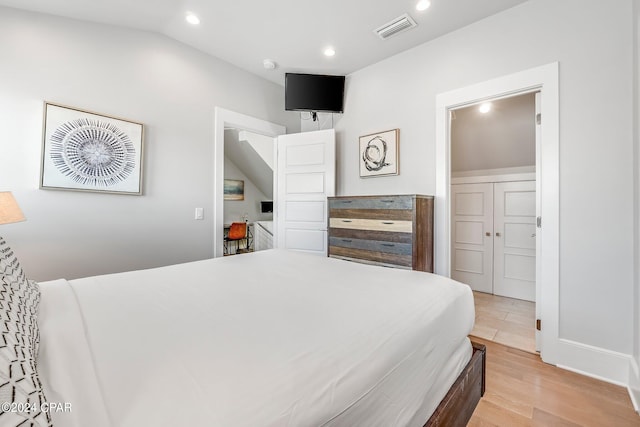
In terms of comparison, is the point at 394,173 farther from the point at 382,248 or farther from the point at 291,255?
the point at 291,255

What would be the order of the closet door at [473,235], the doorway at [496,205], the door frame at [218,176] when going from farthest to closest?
→ 1. the closet door at [473,235]
2. the doorway at [496,205]
3. the door frame at [218,176]

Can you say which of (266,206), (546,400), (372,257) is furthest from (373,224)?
(266,206)

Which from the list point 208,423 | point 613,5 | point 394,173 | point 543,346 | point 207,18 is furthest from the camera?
point 394,173

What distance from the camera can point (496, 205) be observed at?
355 cm

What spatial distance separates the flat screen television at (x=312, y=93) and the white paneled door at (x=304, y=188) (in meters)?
0.32

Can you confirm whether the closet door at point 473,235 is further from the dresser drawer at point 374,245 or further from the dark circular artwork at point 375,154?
the dresser drawer at point 374,245

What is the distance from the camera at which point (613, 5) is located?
70.4 inches

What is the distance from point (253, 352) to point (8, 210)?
1.78 meters

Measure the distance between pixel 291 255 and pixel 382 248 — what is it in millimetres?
885

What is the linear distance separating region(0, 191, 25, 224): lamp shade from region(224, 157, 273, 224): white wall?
501 centimetres

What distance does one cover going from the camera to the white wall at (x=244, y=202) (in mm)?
6656

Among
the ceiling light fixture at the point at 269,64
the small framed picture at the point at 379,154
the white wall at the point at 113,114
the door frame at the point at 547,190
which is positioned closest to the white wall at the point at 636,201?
the door frame at the point at 547,190

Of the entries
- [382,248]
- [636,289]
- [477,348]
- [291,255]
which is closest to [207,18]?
[291,255]

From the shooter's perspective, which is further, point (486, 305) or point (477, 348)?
point (486, 305)
